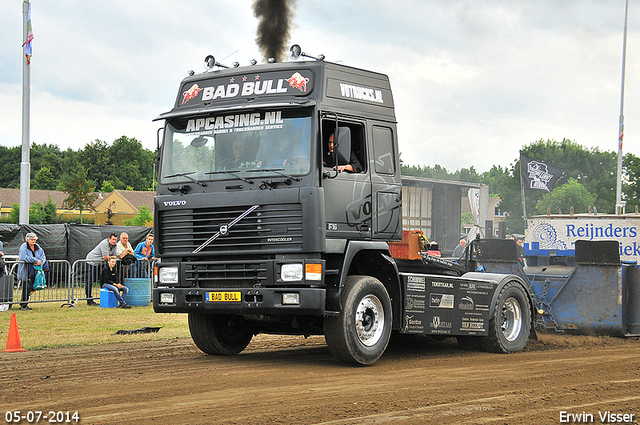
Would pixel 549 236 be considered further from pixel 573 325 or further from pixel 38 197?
pixel 38 197

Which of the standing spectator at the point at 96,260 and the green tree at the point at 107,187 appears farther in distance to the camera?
the green tree at the point at 107,187

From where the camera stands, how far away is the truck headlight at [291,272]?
8.38 metres

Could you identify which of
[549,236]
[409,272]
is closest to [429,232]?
[549,236]

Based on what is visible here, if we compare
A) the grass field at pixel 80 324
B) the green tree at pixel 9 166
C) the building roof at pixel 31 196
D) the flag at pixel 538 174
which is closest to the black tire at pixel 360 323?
the grass field at pixel 80 324

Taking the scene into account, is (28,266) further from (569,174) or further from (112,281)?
(569,174)

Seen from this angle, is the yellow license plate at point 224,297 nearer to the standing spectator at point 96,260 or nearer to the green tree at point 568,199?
the standing spectator at point 96,260

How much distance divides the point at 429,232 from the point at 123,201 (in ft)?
255

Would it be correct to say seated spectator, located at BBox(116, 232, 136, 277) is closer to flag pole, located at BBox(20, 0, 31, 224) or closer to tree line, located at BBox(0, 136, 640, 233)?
flag pole, located at BBox(20, 0, 31, 224)

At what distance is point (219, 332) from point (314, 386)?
10.1 ft

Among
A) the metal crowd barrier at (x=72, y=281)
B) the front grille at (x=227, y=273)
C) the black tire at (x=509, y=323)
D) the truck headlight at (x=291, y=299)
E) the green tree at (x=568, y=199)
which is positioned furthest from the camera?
the green tree at (x=568, y=199)

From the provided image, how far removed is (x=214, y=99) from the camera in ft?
31.0

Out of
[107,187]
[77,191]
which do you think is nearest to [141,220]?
[77,191]

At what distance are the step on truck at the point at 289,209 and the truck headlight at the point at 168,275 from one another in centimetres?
1

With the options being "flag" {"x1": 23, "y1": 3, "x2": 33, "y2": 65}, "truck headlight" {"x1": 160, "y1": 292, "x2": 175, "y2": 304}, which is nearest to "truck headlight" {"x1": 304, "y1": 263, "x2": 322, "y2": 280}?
"truck headlight" {"x1": 160, "y1": 292, "x2": 175, "y2": 304}
